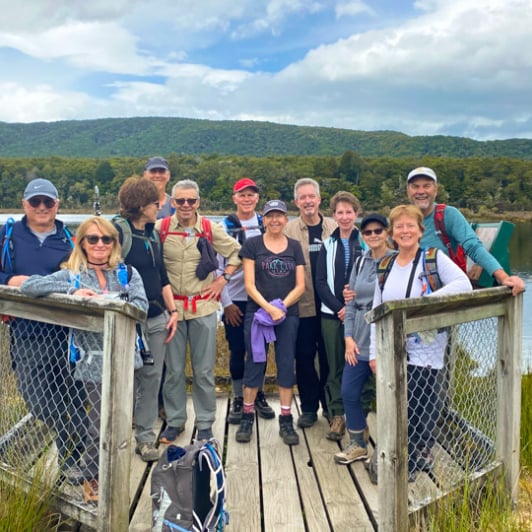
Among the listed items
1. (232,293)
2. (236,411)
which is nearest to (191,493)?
(236,411)

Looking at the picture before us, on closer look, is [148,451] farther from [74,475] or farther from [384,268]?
[384,268]

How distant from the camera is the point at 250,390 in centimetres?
477

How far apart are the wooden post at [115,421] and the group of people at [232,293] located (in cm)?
30

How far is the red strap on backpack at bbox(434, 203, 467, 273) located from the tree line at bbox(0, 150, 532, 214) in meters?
40.5

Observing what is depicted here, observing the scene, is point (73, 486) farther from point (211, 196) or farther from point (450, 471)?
point (211, 196)

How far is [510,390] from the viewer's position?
385 centimetres

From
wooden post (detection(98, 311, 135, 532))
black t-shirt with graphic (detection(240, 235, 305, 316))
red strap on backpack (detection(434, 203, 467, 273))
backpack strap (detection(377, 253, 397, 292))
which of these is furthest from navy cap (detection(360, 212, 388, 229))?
wooden post (detection(98, 311, 135, 532))

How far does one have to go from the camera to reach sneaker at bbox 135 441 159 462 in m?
4.31

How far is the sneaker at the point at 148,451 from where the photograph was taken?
4.31 metres

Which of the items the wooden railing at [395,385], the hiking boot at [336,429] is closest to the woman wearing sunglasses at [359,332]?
the hiking boot at [336,429]

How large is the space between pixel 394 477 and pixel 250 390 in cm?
191

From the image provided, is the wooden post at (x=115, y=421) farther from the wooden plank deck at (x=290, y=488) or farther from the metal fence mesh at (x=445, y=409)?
the metal fence mesh at (x=445, y=409)

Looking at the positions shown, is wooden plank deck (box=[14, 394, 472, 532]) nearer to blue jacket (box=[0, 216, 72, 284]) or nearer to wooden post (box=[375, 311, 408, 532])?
wooden post (box=[375, 311, 408, 532])

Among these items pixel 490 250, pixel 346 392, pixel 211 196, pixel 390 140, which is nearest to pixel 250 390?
pixel 346 392
